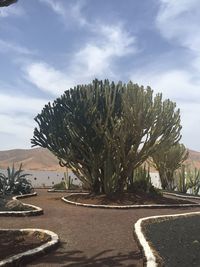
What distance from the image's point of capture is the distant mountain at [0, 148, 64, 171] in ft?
310

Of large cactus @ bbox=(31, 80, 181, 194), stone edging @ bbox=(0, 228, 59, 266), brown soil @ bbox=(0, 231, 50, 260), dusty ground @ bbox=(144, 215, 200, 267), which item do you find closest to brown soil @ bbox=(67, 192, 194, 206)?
large cactus @ bbox=(31, 80, 181, 194)

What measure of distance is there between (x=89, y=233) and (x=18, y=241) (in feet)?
6.61

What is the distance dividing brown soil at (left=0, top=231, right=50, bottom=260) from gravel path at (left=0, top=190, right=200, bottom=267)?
1.67 ft

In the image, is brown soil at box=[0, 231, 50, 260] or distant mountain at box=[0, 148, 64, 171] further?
distant mountain at box=[0, 148, 64, 171]

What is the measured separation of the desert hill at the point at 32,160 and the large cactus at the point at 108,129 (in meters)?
65.1

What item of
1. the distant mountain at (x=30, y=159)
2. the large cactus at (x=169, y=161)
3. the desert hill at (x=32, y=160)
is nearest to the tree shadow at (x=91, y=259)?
the large cactus at (x=169, y=161)

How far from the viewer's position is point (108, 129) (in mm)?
20125

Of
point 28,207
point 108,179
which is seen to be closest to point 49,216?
point 28,207

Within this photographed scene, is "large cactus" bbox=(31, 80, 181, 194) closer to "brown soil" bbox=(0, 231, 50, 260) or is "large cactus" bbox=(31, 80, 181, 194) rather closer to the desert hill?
"brown soil" bbox=(0, 231, 50, 260)

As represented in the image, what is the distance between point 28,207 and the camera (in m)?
16.3

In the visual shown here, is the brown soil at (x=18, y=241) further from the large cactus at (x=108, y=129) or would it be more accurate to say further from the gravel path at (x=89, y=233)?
the large cactus at (x=108, y=129)

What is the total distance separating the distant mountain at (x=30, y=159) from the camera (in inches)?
3720

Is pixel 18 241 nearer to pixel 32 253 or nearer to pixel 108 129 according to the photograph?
pixel 32 253

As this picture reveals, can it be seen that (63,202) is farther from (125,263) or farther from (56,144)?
(125,263)
